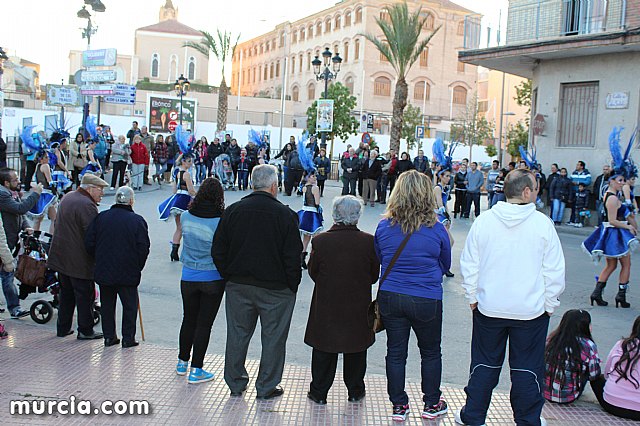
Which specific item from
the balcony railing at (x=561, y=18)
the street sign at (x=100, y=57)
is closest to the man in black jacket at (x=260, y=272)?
the balcony railing at (x=561, y=18)

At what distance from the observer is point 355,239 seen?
500 cm

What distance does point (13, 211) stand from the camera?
7230mm

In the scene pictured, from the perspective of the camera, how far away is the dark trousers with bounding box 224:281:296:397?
5117mm

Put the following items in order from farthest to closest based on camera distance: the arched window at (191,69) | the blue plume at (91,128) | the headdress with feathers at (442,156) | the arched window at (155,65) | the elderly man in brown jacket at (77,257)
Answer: the arched window at (155,65) < the arched window at (191,69) < the blue plume at (91,128) < the headdress with feathers at (442,156) < the elderly man in brown jacket at (77,257)

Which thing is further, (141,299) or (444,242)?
(141,299)

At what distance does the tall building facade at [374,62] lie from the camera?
68625mm

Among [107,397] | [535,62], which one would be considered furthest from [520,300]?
[535,62]

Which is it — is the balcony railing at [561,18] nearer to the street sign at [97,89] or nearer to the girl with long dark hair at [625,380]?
the street sign at [97,89]

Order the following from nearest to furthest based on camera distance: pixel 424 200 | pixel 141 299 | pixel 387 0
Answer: pixel 424 200 → pixel 141 299 → pixel 387 0

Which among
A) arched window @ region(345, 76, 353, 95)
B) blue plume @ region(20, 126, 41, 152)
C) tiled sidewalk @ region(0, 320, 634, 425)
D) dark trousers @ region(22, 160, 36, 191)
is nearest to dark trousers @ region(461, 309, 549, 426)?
tiled sidewalk @ region(0, 320, 634, 425)

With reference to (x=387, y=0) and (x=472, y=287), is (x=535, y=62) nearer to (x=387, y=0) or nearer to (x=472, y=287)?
(x=472, y=287)

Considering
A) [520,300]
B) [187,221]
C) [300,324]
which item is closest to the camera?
[520,300]

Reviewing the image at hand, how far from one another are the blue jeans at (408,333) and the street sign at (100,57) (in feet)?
63.8

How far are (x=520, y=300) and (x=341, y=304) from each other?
4.32 ft
